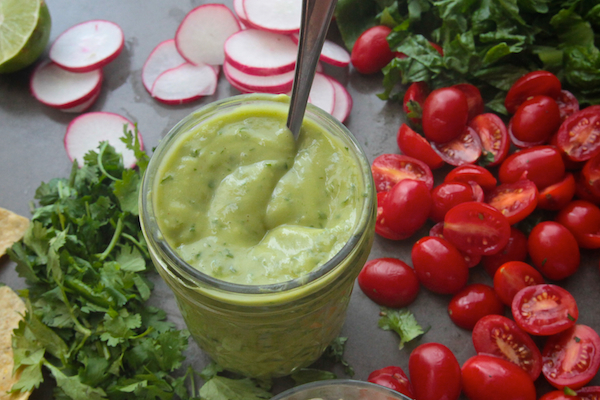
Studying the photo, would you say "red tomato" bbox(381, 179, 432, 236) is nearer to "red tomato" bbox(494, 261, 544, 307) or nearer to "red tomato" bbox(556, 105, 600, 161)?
"red tomato" bbox(494, 261, 544, 307)

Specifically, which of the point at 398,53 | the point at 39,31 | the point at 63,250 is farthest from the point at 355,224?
the point at 39,31

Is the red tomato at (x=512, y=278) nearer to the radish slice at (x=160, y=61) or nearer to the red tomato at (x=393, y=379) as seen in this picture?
the red tomato at (x=393, y=379)

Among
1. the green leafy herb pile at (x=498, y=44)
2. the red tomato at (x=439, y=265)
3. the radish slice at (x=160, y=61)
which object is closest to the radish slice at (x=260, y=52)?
the radish slice at (x=160, y=61)

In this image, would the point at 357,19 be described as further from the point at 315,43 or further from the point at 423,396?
the point at 423,396

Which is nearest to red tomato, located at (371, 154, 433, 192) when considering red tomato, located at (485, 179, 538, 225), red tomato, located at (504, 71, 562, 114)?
red tomato, located at (485, 179, 538, 225)

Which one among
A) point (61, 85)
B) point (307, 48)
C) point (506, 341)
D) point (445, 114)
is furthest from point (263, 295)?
point (61, 85)
